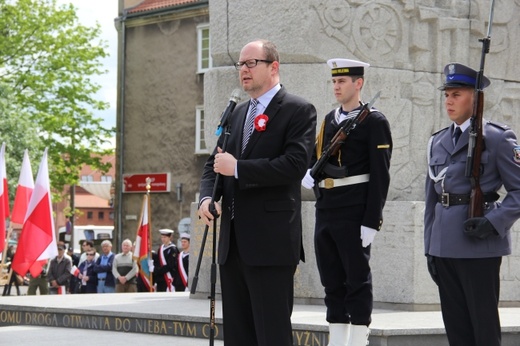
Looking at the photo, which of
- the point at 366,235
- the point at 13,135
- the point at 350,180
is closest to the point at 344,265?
the point at 366,235

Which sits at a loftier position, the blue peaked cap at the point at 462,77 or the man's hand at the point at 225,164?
the blue peaked cap at the point at 462,77

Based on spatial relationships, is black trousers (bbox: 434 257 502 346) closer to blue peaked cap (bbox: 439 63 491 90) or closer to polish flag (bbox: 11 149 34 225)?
blue peaked cap (bbox: 439 63 491 90)

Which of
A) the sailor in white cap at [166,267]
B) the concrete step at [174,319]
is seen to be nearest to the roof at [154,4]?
the sailor in white cap at [166,267]

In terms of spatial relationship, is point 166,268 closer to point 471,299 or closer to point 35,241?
point 35,241

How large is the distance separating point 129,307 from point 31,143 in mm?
26092

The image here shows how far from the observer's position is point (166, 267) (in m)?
19.0

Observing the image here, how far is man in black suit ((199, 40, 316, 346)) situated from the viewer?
19.6 ft

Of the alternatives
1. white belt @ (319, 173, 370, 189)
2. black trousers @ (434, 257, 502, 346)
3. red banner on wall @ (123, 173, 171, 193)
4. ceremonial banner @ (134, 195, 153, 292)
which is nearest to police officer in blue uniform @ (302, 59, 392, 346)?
white belt @ (319, 173, 370, 189)

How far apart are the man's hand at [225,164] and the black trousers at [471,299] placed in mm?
1451

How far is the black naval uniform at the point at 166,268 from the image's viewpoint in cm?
A: 1869

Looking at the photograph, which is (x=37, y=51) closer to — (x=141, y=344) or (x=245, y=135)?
(x=141, y=344)

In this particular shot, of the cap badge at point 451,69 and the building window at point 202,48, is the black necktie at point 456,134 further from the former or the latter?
the building window at point 202,48

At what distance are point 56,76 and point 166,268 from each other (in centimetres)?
2216

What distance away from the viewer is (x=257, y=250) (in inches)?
236
